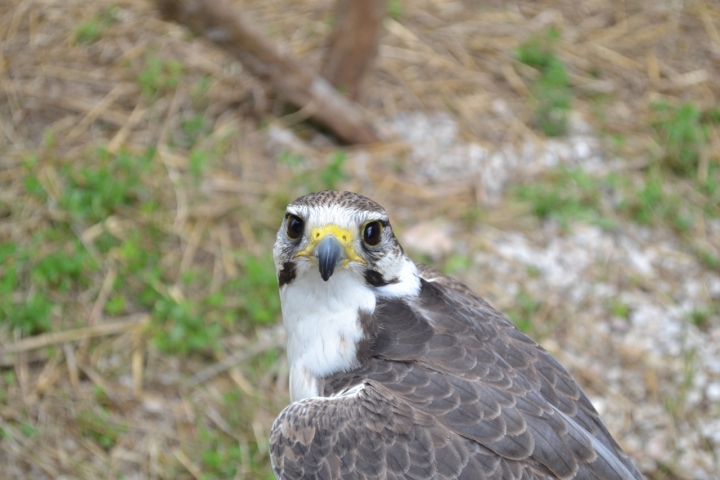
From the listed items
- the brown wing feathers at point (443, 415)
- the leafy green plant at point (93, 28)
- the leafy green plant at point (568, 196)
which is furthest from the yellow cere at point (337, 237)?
the leafy green plant at point (93, 28)

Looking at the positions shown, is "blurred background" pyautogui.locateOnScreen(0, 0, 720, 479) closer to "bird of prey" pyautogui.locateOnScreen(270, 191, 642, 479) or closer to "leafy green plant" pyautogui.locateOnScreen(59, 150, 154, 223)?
"leafy green plant" pyautogui.locateOnScreen(59, 150, 154, 223)

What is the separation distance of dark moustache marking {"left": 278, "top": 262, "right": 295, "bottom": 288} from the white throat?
0.7 inches

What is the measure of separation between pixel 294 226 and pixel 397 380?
58cm

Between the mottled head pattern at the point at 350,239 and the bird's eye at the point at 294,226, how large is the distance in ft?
0.04

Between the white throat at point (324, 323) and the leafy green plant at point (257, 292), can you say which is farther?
the leafy green plant at point (257, 292)

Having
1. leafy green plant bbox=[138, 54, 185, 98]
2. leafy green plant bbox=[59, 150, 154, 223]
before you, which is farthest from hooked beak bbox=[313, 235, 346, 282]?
leafy green plant bbox=[138, 54, 185, 98]

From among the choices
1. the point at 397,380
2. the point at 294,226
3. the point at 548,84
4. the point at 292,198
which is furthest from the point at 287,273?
the point at 548,84

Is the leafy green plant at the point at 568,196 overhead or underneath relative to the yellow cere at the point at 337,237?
underneath

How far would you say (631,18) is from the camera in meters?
5.83

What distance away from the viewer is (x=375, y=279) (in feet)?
8.30

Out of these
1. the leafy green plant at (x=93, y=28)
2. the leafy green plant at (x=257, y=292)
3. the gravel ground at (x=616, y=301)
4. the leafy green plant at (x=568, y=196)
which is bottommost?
the leafy green plant at (x=257, y=292)

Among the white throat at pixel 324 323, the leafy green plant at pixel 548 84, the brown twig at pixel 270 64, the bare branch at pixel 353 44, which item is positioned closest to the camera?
the white throat at pixel 324 323

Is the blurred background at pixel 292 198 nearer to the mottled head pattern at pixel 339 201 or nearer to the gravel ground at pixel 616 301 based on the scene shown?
the gravel ground at pixel 616 301

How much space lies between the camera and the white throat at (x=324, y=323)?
96.9 inches
